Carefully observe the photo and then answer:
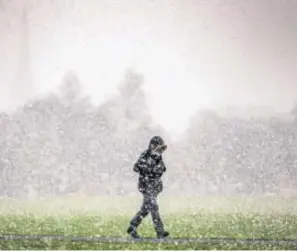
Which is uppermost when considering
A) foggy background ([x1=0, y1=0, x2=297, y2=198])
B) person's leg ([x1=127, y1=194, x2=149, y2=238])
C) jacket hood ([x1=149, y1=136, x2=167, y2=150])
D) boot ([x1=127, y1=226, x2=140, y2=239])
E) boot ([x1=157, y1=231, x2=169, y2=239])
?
foggy background ([x1=0, y1=0, x2=297, y2=198])

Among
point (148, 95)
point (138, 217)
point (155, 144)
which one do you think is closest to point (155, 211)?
point (138, 217)

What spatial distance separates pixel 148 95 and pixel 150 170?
1155mm

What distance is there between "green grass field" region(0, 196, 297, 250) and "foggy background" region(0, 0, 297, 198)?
0.11m

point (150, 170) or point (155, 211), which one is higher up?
point (150, 170)

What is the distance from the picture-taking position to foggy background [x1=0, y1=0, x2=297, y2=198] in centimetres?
835

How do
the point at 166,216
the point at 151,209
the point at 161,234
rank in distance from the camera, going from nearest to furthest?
the point at 151,209
the point at 161,234
the point at 166,216

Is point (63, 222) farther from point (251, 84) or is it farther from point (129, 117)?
point (251, 84)

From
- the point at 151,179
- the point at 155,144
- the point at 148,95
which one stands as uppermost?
the point at 148,95

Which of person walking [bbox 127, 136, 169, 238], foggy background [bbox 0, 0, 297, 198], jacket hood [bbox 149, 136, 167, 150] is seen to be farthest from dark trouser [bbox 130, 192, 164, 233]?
foggy background [bbox 0, 0, 297, 198]

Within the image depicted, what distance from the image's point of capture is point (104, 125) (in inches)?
334

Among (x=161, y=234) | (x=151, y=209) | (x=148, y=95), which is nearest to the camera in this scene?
(x=151, y=209)

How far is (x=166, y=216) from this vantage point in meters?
8.11

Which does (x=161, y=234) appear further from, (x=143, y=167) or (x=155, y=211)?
(x=143, y=167)

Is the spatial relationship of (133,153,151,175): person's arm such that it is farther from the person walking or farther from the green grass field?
the green grass field
